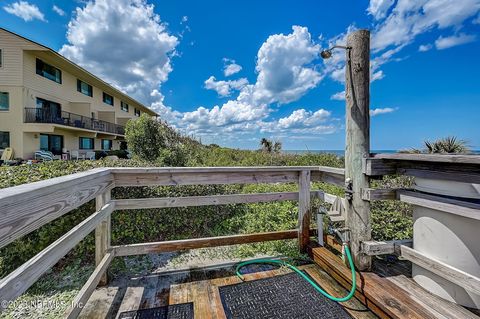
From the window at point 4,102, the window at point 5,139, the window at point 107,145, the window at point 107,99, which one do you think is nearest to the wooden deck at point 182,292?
the window at point 5,139

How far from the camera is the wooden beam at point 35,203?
747mm

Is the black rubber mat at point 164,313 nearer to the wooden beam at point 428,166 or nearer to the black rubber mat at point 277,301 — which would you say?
the black rubber mat at point 277,301

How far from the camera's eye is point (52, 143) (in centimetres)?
1454

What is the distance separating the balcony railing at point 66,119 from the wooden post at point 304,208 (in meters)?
16.0

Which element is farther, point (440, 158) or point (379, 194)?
point (379, 194)

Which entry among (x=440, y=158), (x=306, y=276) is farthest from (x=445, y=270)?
(x=306, y=276)

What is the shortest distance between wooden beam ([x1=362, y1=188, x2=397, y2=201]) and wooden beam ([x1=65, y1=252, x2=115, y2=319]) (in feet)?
7.55

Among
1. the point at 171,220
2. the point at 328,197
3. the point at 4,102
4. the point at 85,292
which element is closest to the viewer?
the point at 85,292

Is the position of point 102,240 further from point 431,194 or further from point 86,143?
point 86,143

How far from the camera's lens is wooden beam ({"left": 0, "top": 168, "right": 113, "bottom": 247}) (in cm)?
75

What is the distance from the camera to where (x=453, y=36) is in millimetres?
6656

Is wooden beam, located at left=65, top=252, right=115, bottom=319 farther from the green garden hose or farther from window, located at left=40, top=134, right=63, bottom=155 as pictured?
window, located at left=40, top=134, right=63, bottom=155

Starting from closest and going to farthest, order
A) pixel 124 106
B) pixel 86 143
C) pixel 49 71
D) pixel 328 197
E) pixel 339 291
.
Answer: pixel 339 291
pixel 328 197
pixel 49 71
pixel 86 143
pixel 124 106

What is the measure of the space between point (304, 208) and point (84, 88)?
20.6 meters
